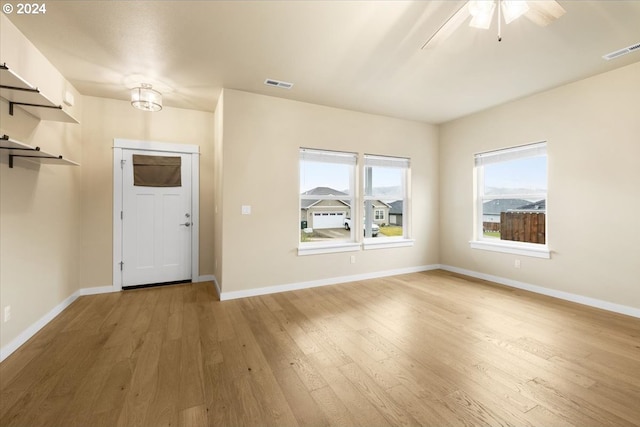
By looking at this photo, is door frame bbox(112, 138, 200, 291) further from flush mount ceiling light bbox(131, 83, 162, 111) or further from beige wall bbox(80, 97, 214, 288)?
flush mount ceiling light bbox(131, 83, 162, 111)

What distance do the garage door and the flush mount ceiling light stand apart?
2647 mm

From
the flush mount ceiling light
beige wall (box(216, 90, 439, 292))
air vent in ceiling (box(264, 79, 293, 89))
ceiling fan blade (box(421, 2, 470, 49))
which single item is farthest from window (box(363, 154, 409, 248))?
the flush mount ceiling light

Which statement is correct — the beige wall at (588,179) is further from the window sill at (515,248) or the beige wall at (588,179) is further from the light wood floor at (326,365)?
the light wood floor at (326,365)

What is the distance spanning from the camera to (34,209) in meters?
2.57

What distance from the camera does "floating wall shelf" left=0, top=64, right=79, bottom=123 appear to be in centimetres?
169

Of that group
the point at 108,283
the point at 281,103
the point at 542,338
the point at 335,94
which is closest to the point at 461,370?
the point at 542,338

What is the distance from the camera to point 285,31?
235 cm

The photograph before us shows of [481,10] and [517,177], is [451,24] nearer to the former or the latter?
[481,10]

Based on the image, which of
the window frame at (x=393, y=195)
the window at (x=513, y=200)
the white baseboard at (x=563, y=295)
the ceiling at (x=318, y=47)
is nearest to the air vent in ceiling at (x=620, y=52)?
the ceiling at (x=318, y=47)

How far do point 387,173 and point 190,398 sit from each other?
425 cm

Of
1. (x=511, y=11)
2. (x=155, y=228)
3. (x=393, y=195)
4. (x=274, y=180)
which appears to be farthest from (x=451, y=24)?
(x=155, y=228)

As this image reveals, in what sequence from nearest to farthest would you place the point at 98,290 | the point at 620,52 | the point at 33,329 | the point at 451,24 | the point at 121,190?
the point at 451,24 → the point at 33,329 → the point at 620,52 → the point at 98,290 → the point at 121,190

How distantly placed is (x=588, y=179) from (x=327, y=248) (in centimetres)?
347

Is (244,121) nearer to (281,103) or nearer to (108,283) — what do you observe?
(281,103)
